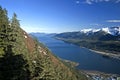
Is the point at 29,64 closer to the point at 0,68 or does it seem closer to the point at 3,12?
the point at 0,68

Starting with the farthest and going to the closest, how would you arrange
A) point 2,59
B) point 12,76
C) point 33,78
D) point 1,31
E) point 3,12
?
point 3,12 < point 1,31 < point 33,78 < point 2,59 < point 12,76

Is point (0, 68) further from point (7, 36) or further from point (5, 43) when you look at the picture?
point (7, 36)

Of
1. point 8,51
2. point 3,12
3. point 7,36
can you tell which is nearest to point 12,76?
point 8,51

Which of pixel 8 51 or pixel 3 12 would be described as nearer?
pixel 8 51

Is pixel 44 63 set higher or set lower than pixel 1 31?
lower

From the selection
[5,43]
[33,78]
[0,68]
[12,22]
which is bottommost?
[33,78]

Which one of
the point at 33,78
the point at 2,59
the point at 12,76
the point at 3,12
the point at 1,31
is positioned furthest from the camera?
the point at 3,12

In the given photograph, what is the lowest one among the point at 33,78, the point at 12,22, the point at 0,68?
the point at 33,78

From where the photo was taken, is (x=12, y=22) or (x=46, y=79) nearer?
(x=46, y=79)

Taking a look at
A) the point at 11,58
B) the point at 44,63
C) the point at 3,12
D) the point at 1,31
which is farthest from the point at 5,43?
the point at 3,12
